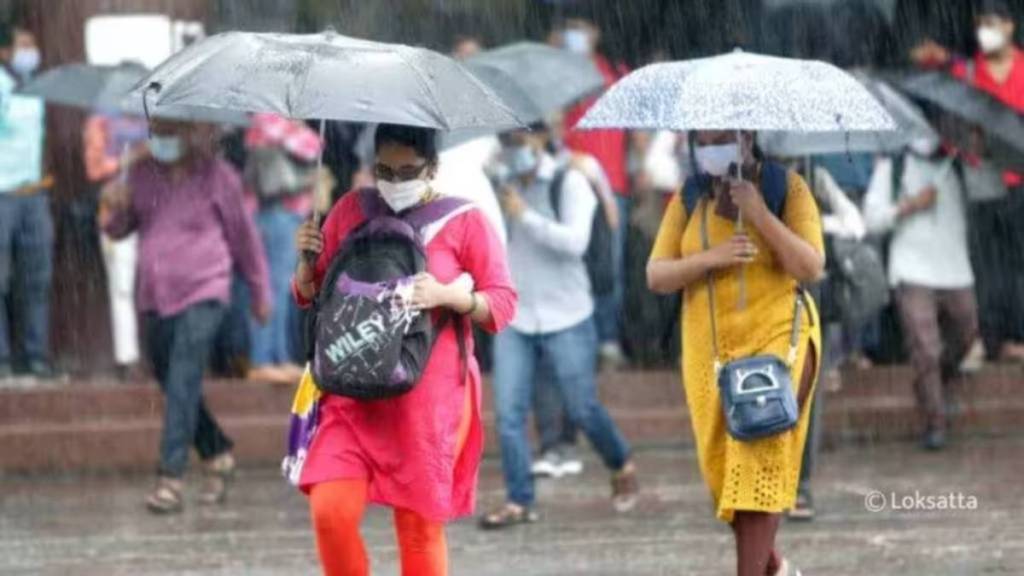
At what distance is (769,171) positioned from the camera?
9.00m

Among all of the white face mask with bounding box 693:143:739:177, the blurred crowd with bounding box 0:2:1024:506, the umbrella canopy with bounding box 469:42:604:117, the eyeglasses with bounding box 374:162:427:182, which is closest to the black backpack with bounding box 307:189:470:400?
the eyeglasses with bounding box 374:162:427:182

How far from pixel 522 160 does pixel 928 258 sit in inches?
140

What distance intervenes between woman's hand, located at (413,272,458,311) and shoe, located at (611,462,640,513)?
4.75 meters

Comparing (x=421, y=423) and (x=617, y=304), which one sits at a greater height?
(x=421, y=423)

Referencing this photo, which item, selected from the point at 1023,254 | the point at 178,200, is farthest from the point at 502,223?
A: the point at 1023,254

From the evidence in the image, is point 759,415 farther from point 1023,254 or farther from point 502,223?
point 1023,254

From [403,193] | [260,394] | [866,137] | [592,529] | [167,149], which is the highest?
[403,193]

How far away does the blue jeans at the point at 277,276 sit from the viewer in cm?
1540

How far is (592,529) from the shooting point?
1229cm

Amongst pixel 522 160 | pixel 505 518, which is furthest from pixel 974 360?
pixel 505 518

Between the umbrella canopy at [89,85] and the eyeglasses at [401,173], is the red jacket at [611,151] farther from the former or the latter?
the eyeglasses at [401,173]

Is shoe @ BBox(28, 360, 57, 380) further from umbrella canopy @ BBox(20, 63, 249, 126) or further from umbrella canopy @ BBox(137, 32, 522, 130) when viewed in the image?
umbrella canopy @ BBox(137, 32, 522, 130)

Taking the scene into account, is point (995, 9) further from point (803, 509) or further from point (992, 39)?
point (803, 509)

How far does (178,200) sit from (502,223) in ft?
5.55
